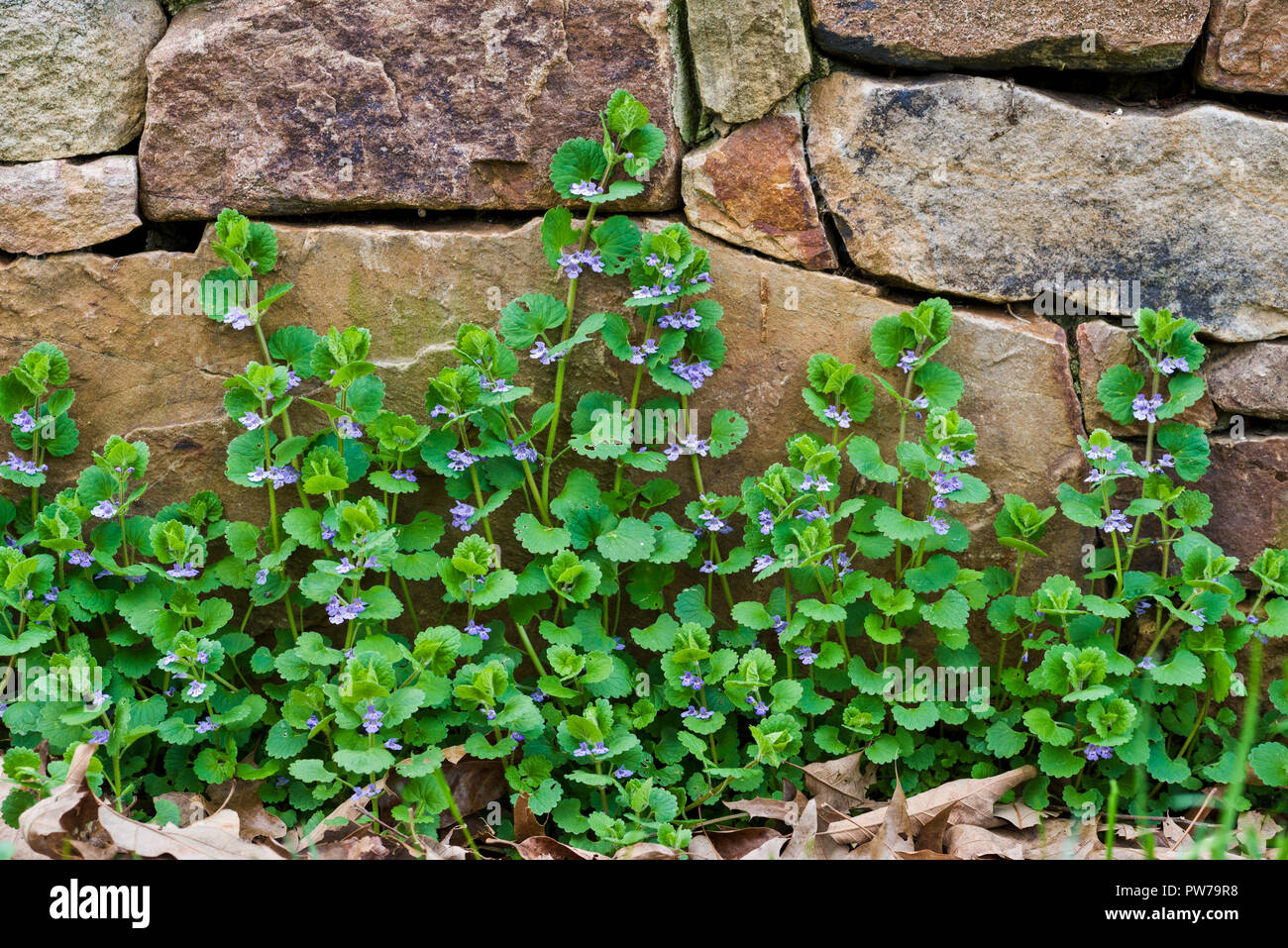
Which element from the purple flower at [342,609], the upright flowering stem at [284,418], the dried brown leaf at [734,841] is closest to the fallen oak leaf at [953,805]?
the dried brown leaf at [734,841]

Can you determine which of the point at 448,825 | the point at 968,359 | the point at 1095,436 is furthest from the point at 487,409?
the point at 1095,436

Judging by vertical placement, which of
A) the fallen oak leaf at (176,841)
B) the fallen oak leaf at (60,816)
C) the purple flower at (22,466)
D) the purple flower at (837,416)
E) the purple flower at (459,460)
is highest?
the purple flower at (837,416)

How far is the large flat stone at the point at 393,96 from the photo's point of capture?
2561mm

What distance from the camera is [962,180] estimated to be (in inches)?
101

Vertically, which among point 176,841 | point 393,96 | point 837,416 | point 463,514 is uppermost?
point 393,96

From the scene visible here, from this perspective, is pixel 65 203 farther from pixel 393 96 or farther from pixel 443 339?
pixel 443 339

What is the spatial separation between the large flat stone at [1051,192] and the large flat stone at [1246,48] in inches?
2.8

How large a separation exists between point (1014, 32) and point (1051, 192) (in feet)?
1.26

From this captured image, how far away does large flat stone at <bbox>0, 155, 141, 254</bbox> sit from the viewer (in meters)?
2.63

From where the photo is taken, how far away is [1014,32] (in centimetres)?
249

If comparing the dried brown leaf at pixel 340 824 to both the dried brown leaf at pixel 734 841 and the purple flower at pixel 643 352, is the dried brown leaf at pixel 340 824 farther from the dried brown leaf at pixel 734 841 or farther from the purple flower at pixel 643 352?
the purple flower at pixel 643 352

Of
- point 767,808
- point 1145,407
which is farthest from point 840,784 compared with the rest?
point 1145,407

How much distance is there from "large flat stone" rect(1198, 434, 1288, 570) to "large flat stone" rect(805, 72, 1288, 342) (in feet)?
0.91

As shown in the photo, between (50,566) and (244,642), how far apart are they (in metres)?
0.47
